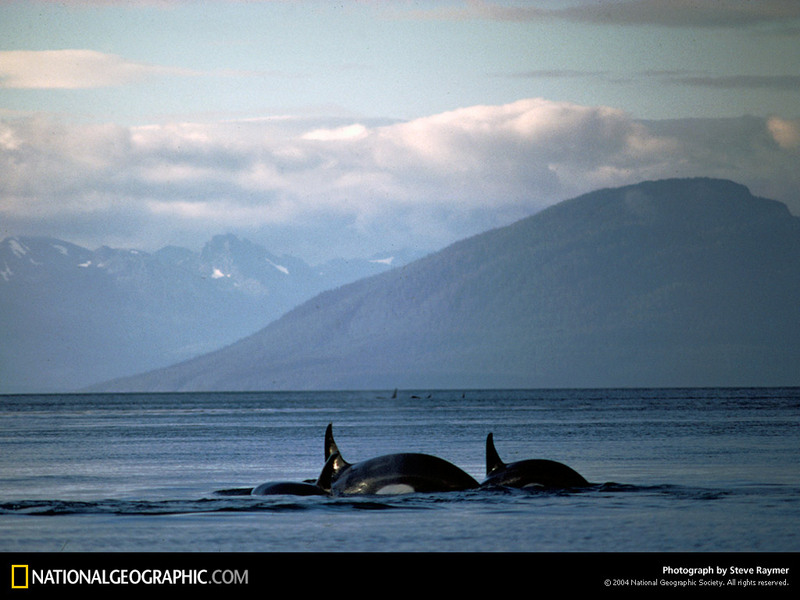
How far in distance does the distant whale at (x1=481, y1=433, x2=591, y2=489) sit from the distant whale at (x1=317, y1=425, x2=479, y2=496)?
76cm

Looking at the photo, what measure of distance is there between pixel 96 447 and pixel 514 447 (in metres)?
21.8

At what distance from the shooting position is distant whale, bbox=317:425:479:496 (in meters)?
29.8
